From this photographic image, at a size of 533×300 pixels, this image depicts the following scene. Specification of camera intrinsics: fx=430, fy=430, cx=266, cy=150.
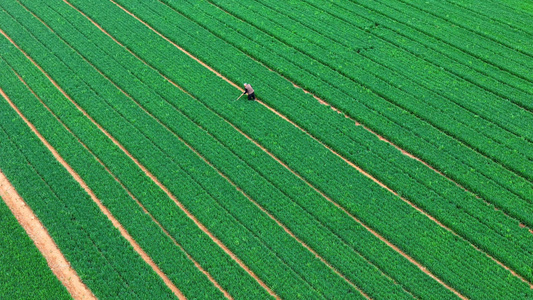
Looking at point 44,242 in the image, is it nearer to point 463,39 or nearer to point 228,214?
point 228,214

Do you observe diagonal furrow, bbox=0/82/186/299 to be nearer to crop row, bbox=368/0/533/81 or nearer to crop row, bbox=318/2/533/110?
crop row, bbox=318/2/533/110

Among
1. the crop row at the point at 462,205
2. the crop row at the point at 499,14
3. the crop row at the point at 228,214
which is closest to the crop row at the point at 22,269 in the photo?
the crop row at the point at 228,214

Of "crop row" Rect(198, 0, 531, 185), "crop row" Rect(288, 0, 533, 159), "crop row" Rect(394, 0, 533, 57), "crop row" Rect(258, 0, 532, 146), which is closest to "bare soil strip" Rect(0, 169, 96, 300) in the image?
"crop row" Rect(198, 0, 531, 185)

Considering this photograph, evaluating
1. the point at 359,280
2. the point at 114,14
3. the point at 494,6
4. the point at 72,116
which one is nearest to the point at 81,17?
the point at 114,14

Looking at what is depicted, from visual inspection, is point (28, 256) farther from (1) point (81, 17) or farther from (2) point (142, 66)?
(1) point (81, 17)

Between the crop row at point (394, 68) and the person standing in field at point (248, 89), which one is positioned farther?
the crop row at point (394, 68)

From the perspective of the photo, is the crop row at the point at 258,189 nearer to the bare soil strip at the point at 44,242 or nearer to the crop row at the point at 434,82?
the bare soil strip at the point at 44,242
